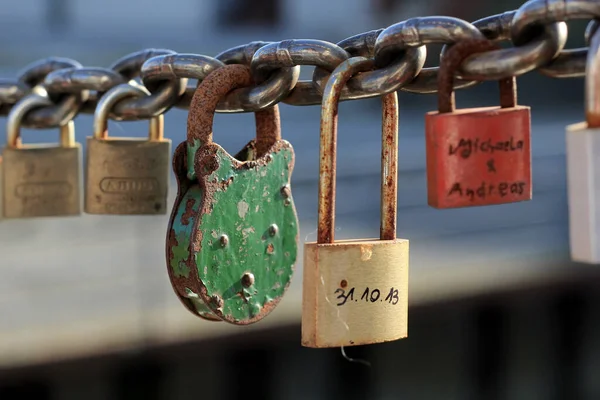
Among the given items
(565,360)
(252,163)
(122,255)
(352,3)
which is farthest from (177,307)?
(352,3)

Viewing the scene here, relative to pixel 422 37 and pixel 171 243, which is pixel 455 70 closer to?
pixel 422 37

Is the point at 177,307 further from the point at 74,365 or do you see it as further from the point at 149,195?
the point at 149,195

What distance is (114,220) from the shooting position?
11.6ft

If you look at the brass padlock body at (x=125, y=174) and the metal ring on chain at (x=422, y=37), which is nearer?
the metal ring on chain at (x=422, y=37)

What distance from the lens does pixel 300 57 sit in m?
0.91

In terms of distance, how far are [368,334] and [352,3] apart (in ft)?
16.2

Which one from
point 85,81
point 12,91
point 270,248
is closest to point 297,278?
point 12,91

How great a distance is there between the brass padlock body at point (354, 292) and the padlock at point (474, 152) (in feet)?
0.38

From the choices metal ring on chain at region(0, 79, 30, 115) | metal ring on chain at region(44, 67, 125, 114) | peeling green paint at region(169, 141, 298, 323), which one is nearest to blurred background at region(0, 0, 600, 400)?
metal ring on chain at region(0, 79, 30, 115)

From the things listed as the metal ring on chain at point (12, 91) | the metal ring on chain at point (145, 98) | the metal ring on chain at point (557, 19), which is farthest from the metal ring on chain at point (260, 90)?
the metal ring on chain at point (12, 91)

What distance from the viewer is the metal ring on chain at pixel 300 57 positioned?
2.95ft

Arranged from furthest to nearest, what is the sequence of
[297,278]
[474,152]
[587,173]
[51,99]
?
[297,278] < [51,99] < [474,152] < [587,173]

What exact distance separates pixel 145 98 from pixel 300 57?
25 centimetres

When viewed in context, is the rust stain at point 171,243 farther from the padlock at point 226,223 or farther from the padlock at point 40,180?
the padlock at point 40,180
